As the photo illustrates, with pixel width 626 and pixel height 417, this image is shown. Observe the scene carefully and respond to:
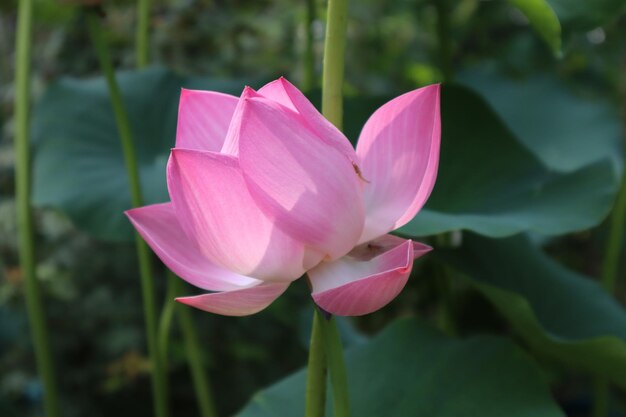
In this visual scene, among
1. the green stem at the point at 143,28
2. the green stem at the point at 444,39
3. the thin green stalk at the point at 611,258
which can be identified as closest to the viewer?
the thin green stalk at the point at 611,258

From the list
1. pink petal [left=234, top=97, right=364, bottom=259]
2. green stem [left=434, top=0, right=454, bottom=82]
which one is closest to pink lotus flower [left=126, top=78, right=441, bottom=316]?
pink petal [left=234, top=97, right=364, bottom=259]

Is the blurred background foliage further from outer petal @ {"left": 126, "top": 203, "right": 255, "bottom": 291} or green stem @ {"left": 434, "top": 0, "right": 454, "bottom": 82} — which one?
outer petal @ {"left": 126, "top": 203, "right": 255, "bottom": 291}

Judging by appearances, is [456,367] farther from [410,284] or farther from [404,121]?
[410,284]

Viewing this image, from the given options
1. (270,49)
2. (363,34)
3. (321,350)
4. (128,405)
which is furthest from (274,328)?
(321,350)

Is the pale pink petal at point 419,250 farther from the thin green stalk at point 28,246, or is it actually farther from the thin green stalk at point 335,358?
the thin green stalk at point 28,246

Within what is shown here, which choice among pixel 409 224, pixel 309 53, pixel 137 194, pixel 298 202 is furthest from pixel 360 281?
pixel 309 53

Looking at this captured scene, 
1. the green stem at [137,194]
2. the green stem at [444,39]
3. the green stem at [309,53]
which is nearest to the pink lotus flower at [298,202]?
the green stem at [137,194]

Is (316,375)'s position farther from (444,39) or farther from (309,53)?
(444,39)
